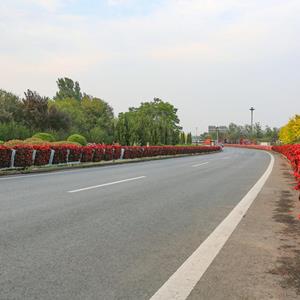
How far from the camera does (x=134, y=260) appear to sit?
4.34 meters

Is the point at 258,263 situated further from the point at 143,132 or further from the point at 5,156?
the point at 143,132

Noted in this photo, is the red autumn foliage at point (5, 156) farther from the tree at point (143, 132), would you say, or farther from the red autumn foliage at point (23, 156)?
the tree at point (143, 132)

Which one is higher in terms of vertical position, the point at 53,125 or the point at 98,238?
the point at 53,125

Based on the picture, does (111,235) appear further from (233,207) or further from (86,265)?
(233,207)

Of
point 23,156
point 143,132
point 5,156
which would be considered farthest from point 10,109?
point 5,156

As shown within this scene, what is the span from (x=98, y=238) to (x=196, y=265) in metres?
1.52

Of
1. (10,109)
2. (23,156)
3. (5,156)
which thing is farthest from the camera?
(10,109)

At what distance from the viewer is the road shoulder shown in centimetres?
353

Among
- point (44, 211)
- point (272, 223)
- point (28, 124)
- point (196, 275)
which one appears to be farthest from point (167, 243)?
point (28, 124)

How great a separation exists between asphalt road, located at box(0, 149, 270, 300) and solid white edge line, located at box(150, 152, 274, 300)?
86 mm

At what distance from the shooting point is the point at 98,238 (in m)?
5.23

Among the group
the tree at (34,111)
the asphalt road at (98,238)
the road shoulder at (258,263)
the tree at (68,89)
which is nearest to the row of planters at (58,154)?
the asphalt road at (98,238)

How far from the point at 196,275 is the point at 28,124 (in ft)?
152

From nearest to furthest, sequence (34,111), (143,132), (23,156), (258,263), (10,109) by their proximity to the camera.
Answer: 1. (258,263)
2. (23,156)
3. (34,111)
4. (10,109)
5. (143,132)
